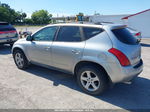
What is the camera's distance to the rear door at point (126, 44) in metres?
3.07

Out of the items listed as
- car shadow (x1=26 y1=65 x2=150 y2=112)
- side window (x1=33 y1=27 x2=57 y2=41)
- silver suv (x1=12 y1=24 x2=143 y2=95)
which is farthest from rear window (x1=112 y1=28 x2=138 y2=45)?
side window (x1=33 y1=27 x2=57 y2=41)

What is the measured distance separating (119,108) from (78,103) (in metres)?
0.90

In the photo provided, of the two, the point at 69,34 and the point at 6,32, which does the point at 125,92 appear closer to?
the point at 69,34

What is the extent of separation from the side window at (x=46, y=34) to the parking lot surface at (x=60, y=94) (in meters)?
1.27

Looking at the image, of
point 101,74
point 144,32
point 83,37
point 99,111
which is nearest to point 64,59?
point 83,37

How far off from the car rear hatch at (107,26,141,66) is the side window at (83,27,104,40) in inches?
12.8

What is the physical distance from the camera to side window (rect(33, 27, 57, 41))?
4.20 metres

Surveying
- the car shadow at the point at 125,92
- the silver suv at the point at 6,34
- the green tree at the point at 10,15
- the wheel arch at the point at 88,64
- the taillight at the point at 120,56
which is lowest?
the car shadow at the point at 125,92

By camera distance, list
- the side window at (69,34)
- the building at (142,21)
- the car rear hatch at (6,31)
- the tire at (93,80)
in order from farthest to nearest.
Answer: the building at (142,21), the car rear hatch at (6,31), the side window at (69,34), the tire at (93,80)

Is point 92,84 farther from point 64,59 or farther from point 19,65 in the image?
point 19,65

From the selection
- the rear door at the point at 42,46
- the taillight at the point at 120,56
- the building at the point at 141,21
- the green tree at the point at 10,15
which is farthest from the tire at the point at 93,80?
the green tree at the point at 10,15

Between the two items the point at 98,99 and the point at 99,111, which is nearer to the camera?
the point at 99,111

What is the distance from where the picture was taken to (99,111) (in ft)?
9.52

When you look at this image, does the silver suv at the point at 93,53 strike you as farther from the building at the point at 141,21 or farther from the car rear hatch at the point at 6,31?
the building at the point at 141,21
